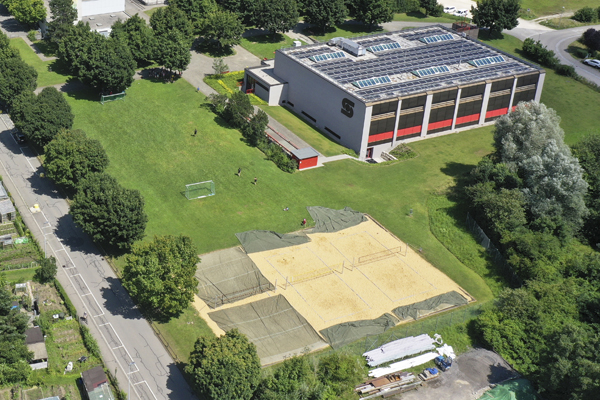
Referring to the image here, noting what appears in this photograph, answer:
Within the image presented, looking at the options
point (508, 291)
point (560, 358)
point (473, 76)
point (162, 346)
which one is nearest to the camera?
point (560, 358)

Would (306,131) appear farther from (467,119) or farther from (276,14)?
(276,14)

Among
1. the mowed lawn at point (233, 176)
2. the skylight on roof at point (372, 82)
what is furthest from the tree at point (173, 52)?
the skylight on roof at point (372, 82)

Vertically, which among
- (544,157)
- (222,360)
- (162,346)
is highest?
(544,157)

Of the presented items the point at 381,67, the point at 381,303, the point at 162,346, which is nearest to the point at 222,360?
the point at 162,346

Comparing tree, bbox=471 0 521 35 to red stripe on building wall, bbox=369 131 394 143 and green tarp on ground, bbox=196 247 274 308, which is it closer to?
red stripe on building wall, bbox=369 131 394 143

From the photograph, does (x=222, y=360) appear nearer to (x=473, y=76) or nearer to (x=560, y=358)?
(x=560, y=358)

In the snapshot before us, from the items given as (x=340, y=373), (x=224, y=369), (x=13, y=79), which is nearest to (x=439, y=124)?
(x=340, y=373)

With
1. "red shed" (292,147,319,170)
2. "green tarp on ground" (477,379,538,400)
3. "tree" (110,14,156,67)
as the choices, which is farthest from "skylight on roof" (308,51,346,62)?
"green tarp on ground" (477,379,538,400)
